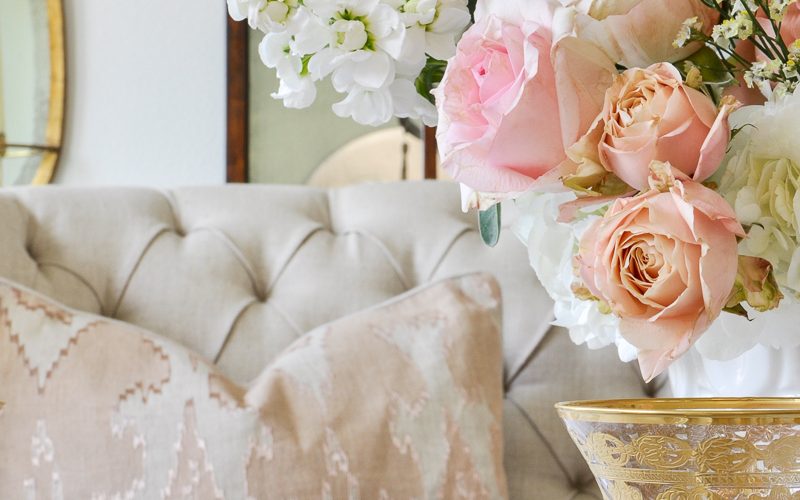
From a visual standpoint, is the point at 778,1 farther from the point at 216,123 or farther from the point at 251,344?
the point at 216,123

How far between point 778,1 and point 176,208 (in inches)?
41.1

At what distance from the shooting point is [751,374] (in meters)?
0.49

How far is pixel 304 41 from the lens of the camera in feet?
1.32

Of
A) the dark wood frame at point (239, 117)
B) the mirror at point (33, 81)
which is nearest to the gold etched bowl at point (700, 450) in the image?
the dark wood frame at point (239, 117)

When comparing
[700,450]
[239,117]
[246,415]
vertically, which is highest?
[700,450]

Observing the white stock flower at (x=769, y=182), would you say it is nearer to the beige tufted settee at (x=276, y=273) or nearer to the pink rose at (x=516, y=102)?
the pink rose at (x=516, y=102)

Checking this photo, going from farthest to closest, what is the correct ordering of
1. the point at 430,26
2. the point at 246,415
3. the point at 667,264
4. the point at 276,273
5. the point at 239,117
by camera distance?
the point at 239,117 < the point at 276,273 < the point at 246,415 < the point at 430,26 < the point at 667,264

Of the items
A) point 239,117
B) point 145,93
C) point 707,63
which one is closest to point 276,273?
point 239,117

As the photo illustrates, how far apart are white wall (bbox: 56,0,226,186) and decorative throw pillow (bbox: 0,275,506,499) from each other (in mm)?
668

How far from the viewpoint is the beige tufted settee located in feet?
3.83

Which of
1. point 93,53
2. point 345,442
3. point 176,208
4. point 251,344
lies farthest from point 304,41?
point 93,53

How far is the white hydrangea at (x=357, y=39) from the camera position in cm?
40

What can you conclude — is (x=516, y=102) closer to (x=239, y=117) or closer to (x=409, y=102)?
(x=409, y=102)

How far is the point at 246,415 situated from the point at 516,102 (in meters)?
0.71
